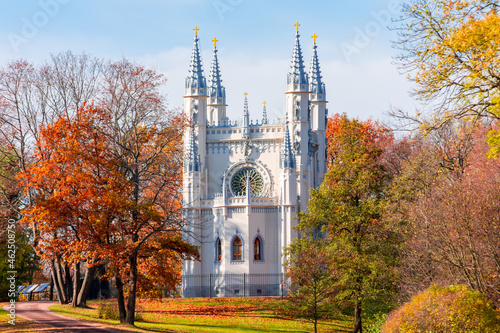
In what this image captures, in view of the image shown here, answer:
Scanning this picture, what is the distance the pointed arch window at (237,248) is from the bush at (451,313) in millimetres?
28407

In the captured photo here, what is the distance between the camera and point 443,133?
3503cm

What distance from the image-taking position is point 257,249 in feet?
151

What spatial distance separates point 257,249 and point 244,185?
4.76 metres

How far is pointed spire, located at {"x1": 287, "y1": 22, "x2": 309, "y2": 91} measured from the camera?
163ft

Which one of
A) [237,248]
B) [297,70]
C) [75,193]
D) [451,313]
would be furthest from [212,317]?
[297,70]

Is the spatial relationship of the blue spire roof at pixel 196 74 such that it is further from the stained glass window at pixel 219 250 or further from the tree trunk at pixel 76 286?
the tree trunk at pixel 76 286

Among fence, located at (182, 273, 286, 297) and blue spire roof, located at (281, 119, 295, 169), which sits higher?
blue spire roof, located at (281, 119, 295, 169)

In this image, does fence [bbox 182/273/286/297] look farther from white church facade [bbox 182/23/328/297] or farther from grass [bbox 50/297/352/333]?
grass [bbox 50/297/352/333]

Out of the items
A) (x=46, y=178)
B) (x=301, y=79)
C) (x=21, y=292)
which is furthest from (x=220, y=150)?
(x=46, y=178)

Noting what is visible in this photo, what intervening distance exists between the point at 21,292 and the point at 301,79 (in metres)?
24.2

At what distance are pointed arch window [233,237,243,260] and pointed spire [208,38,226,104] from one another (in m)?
16.3

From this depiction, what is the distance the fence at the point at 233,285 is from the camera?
4472 centimetres

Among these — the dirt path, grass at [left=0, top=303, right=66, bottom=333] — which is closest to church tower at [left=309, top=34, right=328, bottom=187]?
the dirt path

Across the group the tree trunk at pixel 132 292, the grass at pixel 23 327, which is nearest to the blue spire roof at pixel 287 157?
the tree trunk at pixel 132 292
